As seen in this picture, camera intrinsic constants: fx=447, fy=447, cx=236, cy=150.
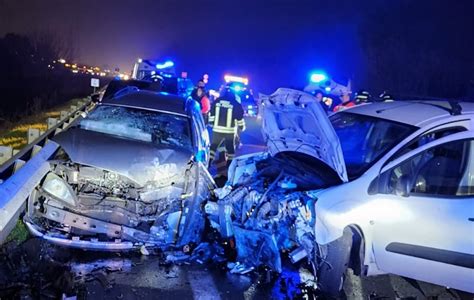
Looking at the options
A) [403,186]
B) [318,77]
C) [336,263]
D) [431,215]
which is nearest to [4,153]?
[336,263]

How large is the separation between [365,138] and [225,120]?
4695 millimetres

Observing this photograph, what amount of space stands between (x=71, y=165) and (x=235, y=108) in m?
5.18

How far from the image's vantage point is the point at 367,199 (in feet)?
13.6

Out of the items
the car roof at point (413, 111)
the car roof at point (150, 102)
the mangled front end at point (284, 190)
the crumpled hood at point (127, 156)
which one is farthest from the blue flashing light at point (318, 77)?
the crumpled hood at point (127, 156)

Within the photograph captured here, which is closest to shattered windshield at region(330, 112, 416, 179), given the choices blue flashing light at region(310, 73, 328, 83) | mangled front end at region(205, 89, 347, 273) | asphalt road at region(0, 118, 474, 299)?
mangled front end at region(205, 89, 347, 273)

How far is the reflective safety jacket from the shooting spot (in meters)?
9.37

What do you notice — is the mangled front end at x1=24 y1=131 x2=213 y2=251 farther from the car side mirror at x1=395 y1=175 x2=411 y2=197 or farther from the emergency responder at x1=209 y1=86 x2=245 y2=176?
the emergency responder at x1=209 y1=86 x2=245 y2=176

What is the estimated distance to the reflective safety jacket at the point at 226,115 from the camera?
9367 millimetres

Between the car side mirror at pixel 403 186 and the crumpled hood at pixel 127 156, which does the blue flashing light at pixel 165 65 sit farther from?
the car side mirror at pixel 403 186

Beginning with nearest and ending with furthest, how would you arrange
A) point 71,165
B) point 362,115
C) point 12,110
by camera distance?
1. point 71,165
2. point 362,115
3. point 12,110

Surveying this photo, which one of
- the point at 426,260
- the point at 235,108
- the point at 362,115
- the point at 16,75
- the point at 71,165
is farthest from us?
the point at 16,75

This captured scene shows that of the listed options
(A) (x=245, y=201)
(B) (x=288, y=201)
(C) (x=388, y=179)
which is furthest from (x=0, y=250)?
(C) (x=388, y=179)

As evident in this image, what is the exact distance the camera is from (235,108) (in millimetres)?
9508

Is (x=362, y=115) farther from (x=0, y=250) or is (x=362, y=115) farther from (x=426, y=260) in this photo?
(x=0, y=250)
